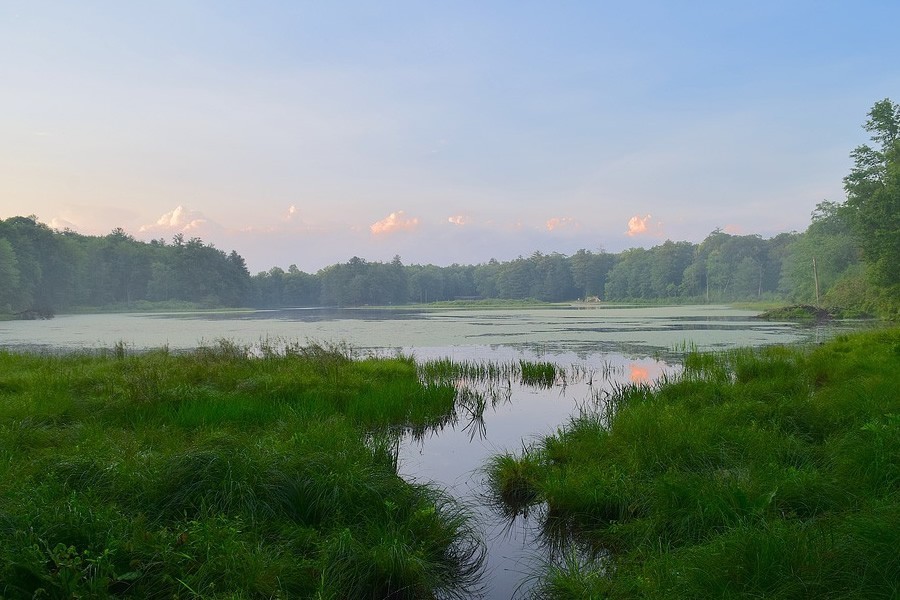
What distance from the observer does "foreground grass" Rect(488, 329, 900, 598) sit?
10.9 ft

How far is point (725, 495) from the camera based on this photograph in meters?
4.66

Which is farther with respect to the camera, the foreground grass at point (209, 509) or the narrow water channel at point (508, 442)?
the narrow water channel at point (508, 442)

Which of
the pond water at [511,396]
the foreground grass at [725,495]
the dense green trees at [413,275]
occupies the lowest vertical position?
the pond water at [511,396]

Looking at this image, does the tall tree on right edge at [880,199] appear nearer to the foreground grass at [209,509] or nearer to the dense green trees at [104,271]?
the foreground grass at [209,509]

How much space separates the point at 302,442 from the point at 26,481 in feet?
7.84

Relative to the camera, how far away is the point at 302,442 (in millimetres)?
6176

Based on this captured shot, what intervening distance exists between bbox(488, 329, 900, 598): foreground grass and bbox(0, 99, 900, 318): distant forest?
104 feet

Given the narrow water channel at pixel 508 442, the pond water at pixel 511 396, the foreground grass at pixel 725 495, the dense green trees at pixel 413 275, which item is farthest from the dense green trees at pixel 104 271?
the foreground grass at pixel 725 495

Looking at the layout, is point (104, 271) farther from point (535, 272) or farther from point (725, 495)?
point (725, 495)

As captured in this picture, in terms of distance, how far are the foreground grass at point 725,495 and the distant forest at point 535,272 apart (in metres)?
31.8

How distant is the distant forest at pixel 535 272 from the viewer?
129 ft

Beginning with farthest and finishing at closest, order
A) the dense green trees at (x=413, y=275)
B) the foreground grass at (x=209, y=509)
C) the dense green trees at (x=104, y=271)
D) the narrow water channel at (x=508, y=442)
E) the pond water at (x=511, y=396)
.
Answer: the dense green trees at (x=104, y=271)
the dense green trees at (x=413, y=275)
the pond water at (x=511, y=396)
the narrow water channel at (x=508, y=442)
the foreground grass at (x=209, y=509)

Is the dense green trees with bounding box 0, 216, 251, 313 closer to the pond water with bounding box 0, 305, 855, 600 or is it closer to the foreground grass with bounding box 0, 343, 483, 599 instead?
the pond water with bounding box 0, 305, 855, 600

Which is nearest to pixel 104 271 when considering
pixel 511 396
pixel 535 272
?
pixel 535 272
